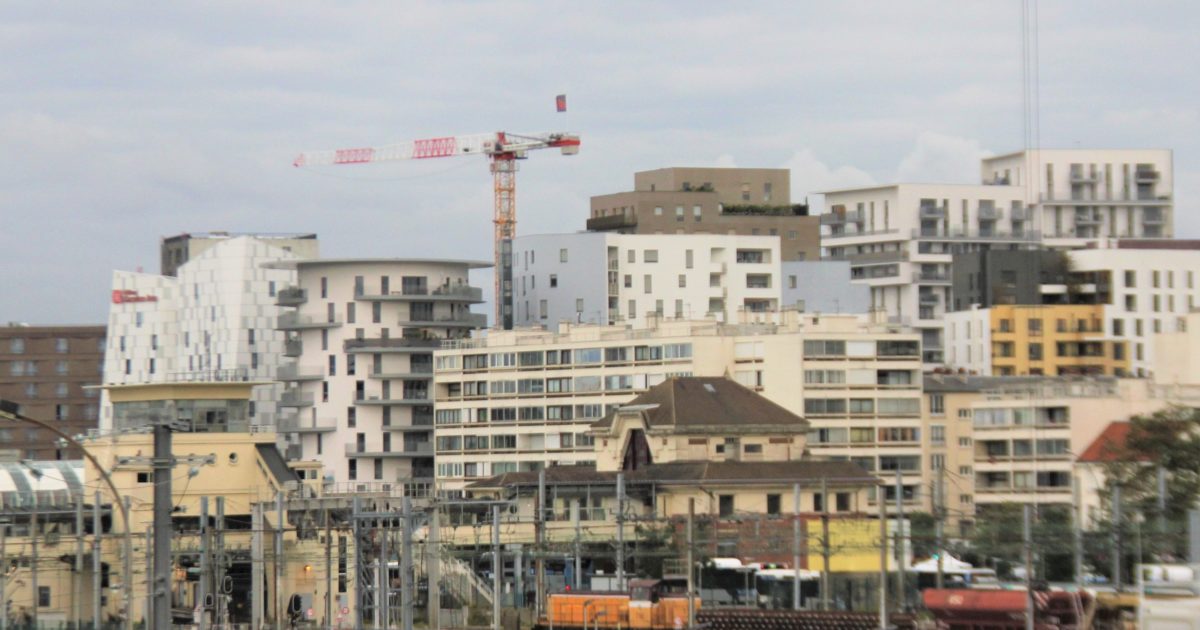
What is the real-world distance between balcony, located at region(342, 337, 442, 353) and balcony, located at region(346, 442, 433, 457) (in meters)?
6.22

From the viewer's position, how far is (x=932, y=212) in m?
184

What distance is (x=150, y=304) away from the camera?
198 metres

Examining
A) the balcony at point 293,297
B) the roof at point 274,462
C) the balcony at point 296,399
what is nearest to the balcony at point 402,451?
the balcony at point 296,399

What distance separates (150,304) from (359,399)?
54331 mm

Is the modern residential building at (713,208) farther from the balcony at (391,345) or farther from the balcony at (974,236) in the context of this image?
the balcony at (391,345)

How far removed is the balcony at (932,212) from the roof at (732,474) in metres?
74.5

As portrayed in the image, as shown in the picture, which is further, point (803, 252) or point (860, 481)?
point (803, 252)

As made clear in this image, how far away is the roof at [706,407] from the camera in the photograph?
372 feet

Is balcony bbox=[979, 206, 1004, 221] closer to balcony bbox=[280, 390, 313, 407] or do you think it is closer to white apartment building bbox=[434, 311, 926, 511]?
white apartment building bbox=[434, 311, 926, 511]

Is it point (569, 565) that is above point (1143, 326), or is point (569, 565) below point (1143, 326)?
below

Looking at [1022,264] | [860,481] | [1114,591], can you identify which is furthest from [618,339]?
[1114,591]

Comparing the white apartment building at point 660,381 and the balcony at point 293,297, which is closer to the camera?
the white apartment building at point 660,381

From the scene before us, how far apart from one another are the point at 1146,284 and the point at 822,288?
78.4ft

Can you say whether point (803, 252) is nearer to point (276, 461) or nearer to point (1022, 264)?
point (1022, 264)
